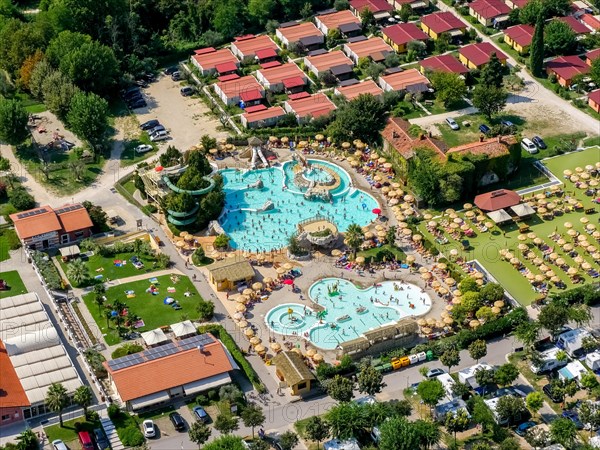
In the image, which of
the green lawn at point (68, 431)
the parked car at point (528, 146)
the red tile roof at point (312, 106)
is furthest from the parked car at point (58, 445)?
the parked car at point (528, 146)

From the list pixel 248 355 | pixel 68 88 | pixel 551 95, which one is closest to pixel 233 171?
pixel 68 88

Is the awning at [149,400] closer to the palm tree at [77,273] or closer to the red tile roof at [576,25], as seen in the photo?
the palm tree at [77,273]

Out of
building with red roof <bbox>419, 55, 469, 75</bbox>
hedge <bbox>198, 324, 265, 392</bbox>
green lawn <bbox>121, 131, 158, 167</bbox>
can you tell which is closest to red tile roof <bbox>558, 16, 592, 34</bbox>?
building with red roof <bbox>419, 55, 469, 75</bbox>

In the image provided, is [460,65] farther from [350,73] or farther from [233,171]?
[233,171]

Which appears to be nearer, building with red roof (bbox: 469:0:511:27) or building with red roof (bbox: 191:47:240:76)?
building with red roof (bbox: 191:47:240:76)

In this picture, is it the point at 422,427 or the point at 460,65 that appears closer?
the point at 422,427

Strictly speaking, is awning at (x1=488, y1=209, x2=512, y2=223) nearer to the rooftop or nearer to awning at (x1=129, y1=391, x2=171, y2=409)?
awning at (x1=129, y1=391, x2=171, y2=409)

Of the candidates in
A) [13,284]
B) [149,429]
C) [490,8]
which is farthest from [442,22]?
[149,429]
